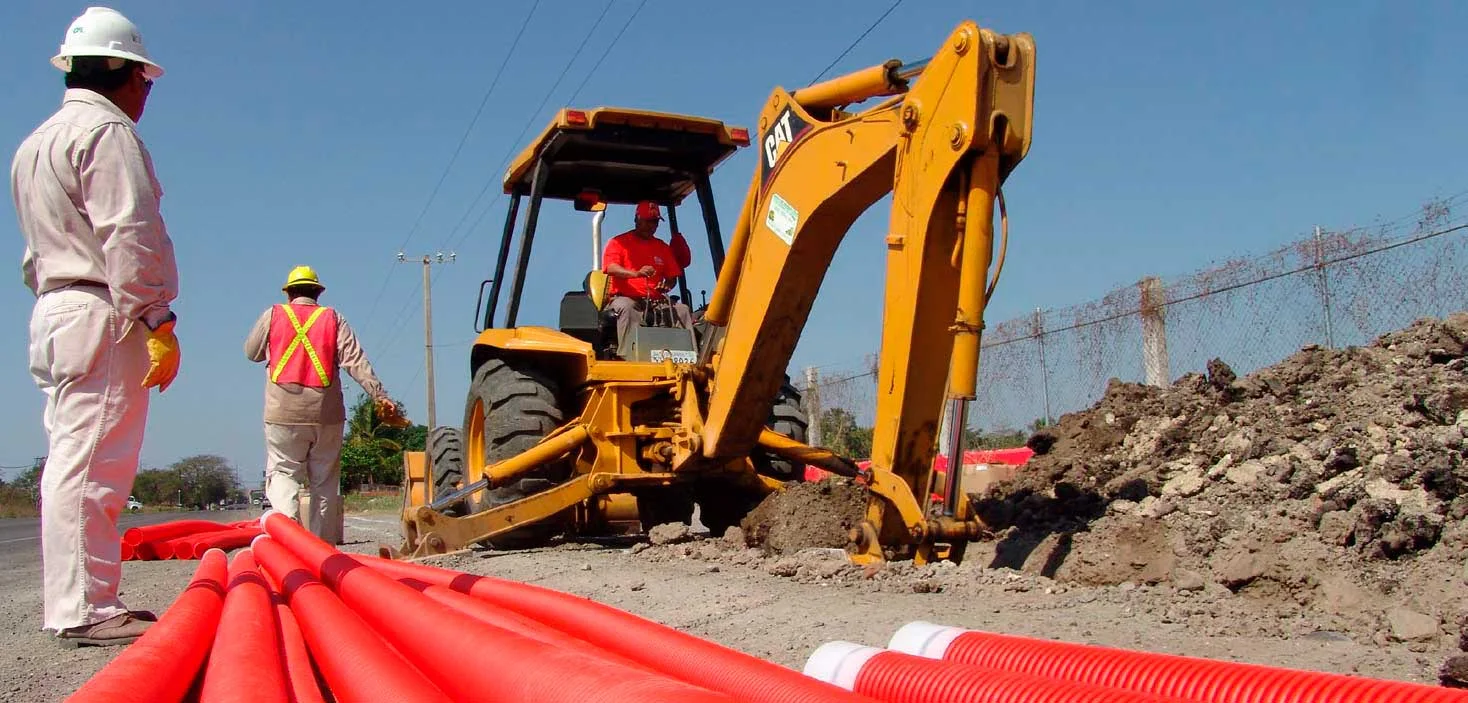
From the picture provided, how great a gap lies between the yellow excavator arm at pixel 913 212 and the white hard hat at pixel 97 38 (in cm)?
272

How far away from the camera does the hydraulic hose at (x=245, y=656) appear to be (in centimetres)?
219

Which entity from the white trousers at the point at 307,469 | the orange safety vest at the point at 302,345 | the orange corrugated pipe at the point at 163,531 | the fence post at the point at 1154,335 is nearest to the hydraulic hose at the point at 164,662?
the white trousers at the point at 307,469

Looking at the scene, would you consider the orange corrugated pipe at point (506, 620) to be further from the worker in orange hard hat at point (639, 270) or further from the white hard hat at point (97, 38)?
the worker in orange hard hat at point (639, 270)

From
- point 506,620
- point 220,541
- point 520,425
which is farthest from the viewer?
point 220,541

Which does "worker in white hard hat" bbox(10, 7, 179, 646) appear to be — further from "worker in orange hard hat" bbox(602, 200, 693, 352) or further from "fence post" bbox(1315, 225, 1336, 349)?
"fence post" bbox(1315, 225, 1336, 349)

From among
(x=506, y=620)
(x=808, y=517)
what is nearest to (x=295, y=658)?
(x=506, y=620)

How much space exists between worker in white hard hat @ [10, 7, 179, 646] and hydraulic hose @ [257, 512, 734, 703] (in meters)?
0.79

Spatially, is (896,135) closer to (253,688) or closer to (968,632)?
(968,632)

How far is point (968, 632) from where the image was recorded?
2781mm

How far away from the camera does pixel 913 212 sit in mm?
4465

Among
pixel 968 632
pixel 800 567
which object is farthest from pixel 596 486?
pixel 968 632

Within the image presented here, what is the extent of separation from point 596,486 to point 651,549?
1.66 ft

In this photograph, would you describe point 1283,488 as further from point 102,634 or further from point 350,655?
point 102,634

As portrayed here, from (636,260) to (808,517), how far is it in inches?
104
